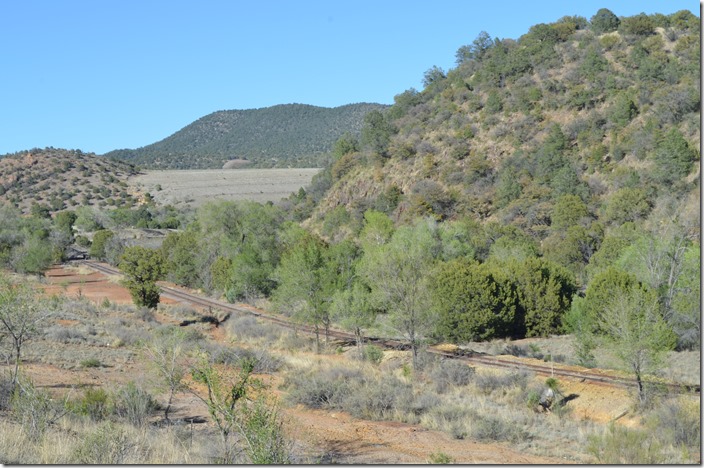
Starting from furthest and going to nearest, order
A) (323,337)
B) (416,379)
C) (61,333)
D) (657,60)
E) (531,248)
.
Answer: (657,60), (531,248), (323,337), (61,333), (416,379)

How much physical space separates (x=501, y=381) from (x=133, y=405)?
1367cm

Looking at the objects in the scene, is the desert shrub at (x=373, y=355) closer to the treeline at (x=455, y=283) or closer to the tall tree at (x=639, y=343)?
the treeline at (x=455, y=283)

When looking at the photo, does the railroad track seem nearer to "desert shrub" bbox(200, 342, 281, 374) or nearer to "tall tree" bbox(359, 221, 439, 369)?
"tall tree" bbox(359, 221, 439, 369)

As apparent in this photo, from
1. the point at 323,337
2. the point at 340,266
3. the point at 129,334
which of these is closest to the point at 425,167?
the point at 340,266

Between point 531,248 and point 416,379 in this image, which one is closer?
point 416,379

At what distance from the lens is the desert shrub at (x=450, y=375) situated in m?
26.2

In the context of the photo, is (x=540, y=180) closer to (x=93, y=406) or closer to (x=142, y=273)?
(x=142, y=273)

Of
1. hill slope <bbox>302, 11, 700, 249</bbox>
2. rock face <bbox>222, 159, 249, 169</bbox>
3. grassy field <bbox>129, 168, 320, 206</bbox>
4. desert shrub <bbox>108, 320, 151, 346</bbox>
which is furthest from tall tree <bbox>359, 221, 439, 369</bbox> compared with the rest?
rock face <bbox>222, 159, 249, 169</bbox>

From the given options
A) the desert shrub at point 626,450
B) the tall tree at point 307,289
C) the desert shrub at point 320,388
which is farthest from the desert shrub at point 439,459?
the tall tree at point 307,289

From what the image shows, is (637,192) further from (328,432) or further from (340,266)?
(328,432)

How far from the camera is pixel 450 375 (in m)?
26.6

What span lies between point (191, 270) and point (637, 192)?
134 ft

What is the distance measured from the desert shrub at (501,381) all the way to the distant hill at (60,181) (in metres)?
104

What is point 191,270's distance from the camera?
6288cm
